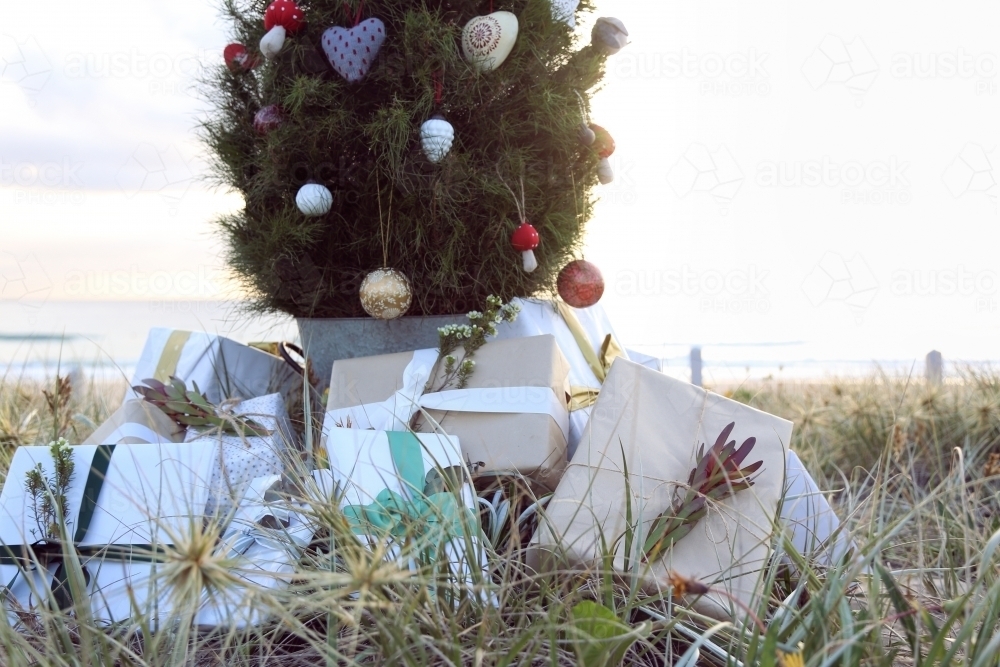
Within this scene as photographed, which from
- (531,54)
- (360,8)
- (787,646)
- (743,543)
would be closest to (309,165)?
(360,8)

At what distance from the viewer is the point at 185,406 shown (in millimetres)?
1728

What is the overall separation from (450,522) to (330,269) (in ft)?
2.86

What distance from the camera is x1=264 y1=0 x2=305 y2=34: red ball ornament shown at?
1689 millimetres

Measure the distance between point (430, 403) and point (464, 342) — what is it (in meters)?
0.17

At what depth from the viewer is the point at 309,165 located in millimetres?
1766

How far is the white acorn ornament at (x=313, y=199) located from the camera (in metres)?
1.71

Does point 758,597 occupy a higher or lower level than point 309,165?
lower

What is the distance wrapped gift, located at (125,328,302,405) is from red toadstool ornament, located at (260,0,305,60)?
2.62 ft

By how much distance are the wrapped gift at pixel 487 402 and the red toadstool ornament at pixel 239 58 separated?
783 millimetres

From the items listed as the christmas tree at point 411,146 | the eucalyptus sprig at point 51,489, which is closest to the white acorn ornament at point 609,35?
the christmas tree at point 411,146

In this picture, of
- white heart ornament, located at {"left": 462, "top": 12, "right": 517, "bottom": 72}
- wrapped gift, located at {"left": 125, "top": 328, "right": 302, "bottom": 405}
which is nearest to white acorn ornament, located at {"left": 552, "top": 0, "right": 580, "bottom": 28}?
white heart ornament, located at {"left": 462, "top": 12, "right": 517, "bottom": 72}

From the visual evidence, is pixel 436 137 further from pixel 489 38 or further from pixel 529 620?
pixel 529 620

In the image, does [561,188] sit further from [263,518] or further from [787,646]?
[787,646]

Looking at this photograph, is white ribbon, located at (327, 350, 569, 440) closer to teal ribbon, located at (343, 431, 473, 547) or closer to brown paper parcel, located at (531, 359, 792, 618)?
teal ribbon, located at (343, 431, 473, 547)
